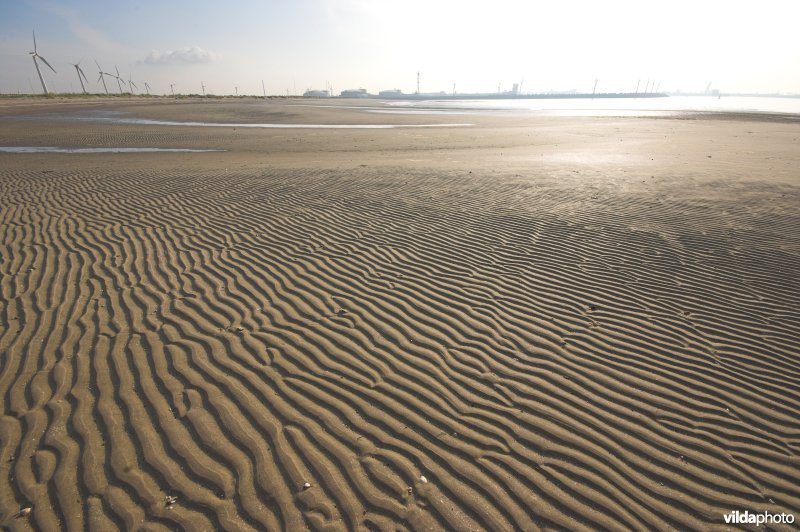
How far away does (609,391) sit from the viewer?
4.00 meters

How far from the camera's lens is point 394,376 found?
4.14m

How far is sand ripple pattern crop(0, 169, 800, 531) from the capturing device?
9.61 feet

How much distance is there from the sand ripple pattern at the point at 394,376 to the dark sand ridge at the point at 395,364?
2 centimetres

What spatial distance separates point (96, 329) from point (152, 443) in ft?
7.83

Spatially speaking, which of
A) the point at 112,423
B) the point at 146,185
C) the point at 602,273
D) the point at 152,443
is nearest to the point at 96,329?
the point at 112,423

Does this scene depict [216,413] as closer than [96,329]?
Yes

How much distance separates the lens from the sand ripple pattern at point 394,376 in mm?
2928

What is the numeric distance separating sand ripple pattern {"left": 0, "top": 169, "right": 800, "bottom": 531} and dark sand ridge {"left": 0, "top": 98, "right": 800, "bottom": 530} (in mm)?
24

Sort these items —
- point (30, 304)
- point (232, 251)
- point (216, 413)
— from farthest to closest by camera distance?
point (232, 251) → point (30, 304) → point (216, 413)

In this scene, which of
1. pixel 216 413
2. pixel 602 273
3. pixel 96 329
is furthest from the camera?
pixel 602 273

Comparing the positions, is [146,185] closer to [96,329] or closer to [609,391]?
[96,329]

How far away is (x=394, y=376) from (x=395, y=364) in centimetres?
21

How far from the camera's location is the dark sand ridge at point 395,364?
2947 millimetres

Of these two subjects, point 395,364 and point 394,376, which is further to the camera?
point 395,364
